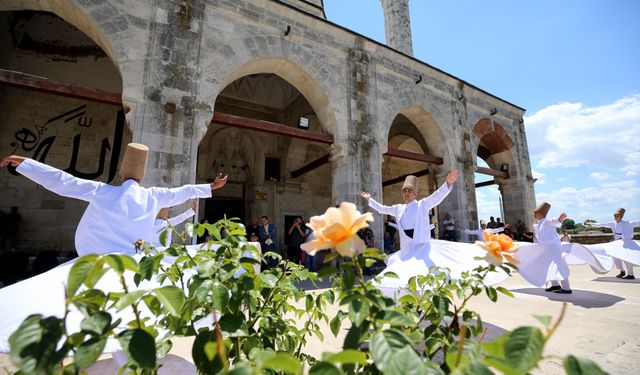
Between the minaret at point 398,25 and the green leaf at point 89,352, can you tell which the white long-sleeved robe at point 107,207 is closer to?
the green leaf at point 89,352

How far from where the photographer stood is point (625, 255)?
18.4 feet

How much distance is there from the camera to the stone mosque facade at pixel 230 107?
566 cm

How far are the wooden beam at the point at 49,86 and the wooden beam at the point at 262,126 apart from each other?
1965mm

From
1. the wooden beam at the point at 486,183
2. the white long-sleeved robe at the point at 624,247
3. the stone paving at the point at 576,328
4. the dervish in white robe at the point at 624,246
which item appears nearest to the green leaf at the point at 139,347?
the stone paving at the point at 576,328

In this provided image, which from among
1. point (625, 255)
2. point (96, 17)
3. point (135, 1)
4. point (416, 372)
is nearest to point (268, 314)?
point (416, 372)

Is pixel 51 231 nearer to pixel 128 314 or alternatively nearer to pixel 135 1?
pixel 135 1

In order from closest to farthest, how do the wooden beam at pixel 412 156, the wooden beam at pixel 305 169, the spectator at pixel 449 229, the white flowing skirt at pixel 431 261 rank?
the white flowing skirt at pixel 431 261 → the wooden beam at pixel 412 156 → the spectator at pixel 449 229 → the wooden beam at pixel 305 169

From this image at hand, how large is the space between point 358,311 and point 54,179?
8.02 feet

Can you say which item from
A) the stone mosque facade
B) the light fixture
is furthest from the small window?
the light fixture

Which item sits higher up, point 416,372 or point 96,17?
point 96,17

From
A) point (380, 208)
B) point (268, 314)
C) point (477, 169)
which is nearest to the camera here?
point (268, 314)

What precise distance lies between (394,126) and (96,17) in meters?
11.9

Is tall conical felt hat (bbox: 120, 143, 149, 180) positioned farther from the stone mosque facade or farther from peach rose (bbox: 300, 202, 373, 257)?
the stone mosque facade

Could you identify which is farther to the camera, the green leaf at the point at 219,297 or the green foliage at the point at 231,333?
the green leaf at the point at 219,297
